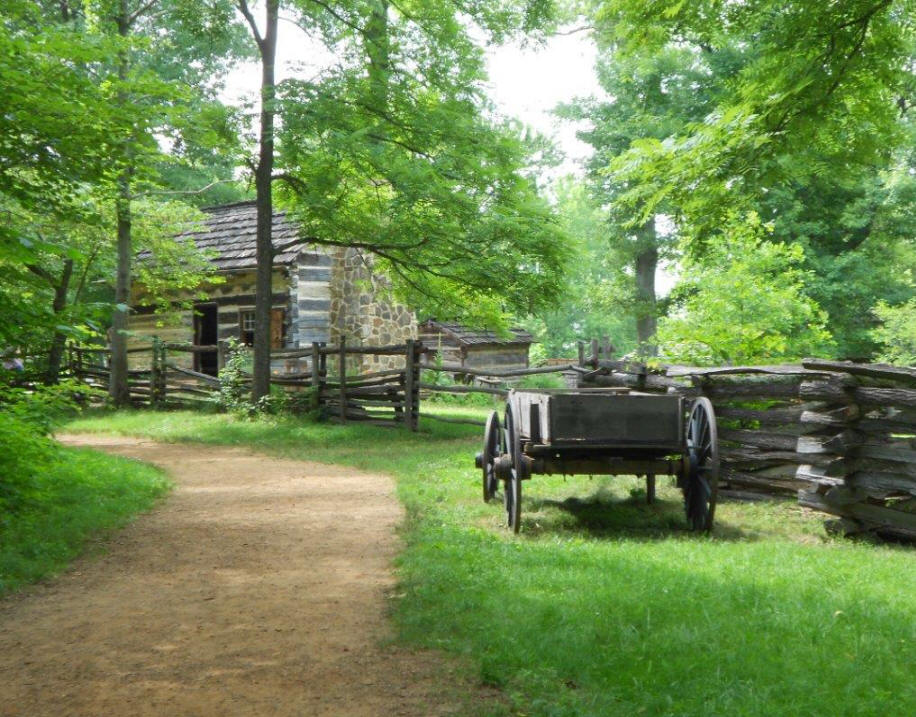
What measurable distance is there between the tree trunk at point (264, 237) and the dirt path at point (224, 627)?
9321 mm

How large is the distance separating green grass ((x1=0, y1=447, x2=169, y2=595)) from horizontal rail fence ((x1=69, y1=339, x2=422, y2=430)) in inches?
182

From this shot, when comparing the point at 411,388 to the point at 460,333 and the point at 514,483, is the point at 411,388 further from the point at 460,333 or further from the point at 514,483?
the point at 460,333

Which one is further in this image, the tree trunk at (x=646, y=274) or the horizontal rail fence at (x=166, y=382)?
the tree trunk at (x=646, y=274)

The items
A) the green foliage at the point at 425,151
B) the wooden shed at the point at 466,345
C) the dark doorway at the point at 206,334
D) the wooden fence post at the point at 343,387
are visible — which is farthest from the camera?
the wooden shed at the point at 466,345

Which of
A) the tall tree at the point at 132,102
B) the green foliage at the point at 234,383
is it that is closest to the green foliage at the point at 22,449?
the tall tree at the point at 132,102

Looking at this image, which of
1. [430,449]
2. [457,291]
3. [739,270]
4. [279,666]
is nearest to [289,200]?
[457,291]

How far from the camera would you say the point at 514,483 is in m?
7.42

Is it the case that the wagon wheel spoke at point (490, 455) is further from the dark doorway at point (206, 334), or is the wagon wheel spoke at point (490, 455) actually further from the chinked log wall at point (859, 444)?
the dark doorway at point (206, 334)

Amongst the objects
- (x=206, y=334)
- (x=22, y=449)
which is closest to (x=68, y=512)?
(x=22, y=449)

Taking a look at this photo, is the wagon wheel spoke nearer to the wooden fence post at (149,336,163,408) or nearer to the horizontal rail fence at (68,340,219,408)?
the horizontal rail fence at (68,340,219,408)

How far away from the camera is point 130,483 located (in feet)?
32.3

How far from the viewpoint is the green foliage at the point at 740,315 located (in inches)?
480

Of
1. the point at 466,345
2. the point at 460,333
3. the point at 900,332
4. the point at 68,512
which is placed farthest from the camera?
the point at 460,333

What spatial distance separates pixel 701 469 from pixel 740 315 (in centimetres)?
678
